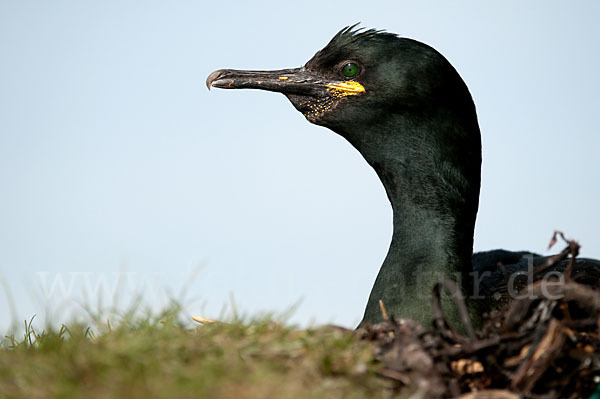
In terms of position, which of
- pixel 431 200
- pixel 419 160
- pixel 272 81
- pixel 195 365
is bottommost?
pixel 195 365

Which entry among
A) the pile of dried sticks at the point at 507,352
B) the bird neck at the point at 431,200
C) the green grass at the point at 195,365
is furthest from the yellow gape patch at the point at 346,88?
the green grass at the point at 195,365

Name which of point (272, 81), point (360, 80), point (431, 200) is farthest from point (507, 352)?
point (272, 81)

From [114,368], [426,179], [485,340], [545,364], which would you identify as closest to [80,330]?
[114,368]

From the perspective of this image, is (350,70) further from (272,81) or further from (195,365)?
(195,365)

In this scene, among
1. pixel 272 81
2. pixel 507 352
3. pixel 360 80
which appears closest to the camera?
pixel 507 352

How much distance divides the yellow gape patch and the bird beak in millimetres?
91

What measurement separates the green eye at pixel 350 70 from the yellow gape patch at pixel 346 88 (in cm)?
4

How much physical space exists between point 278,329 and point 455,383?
0.68 meters

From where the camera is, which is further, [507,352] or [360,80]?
[360,80]

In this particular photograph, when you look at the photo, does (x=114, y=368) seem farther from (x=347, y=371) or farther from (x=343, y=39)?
(x=343, y=39)

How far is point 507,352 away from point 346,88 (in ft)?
7.13

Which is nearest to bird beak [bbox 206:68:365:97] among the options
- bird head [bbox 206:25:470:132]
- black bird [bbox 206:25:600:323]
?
bird head [bbox 206:25:470:132]

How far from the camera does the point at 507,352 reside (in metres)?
2.59

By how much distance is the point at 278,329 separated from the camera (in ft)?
9.04
